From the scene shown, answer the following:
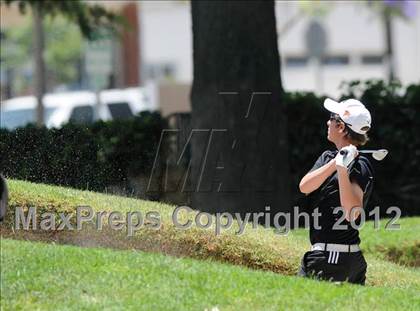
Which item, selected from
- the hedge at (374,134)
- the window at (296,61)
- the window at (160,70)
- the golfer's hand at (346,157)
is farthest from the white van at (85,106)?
the window at (296,61)

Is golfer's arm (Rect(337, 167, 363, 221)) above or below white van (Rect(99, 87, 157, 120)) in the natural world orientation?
Answer: above

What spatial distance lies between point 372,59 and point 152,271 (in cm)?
4885

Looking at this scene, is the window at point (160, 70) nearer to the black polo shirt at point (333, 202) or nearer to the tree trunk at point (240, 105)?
the tree trunk at point (240, 105)

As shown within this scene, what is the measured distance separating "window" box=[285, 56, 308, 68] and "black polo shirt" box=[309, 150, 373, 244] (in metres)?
46.4

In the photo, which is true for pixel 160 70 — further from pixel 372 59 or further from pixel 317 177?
pixel 317 177

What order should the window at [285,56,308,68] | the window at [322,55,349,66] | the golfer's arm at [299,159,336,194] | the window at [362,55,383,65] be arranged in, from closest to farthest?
the golfer's arm at [299,159,336,194]
the window at [285,56,308,68]
the window at [322,55,349,66]
the window at [362,55,383,65]

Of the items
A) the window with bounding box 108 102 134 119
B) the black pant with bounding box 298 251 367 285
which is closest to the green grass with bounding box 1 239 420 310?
the black pant with bounding box 298 251 367 285

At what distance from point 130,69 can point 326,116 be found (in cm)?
3400

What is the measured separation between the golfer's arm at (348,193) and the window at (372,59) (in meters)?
48.1

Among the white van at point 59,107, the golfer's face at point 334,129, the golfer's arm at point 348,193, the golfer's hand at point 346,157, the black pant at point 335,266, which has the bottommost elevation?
Result: the black pant at point 335,266

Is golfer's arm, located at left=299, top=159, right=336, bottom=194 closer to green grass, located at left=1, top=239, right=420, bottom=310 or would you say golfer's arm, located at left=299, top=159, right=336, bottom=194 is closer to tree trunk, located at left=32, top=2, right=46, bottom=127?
green grass, located at left=1, top=239, right=420, bottom=310

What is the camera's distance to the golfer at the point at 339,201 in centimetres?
607

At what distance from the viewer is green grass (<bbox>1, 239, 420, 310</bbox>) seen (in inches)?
213

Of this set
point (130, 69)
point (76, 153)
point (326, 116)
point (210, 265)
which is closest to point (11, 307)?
point (210, 265)
